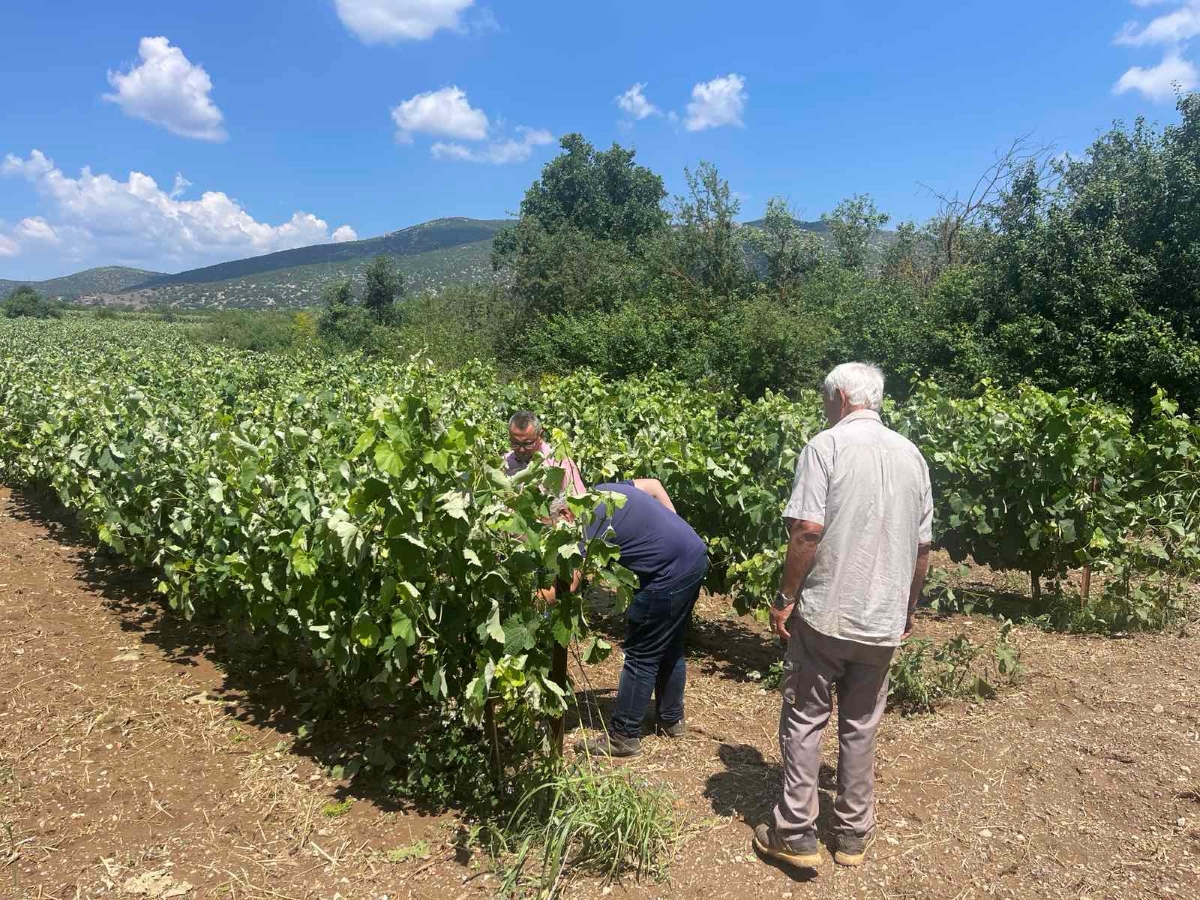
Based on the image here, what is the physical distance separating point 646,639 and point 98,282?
181 metres

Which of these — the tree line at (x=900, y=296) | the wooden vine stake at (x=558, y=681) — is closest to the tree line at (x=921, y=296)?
the tree line at (x=900, y=296)

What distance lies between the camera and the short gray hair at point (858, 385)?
2732 millimetres

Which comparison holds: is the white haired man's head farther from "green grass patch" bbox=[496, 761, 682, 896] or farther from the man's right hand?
"green grass patch" bbox=[496, 761, 682, 896]

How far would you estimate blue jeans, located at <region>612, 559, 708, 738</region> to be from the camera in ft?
11.4

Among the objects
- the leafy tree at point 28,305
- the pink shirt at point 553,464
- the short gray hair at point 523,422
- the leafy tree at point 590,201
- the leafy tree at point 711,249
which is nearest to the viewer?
→ the pink shirt at point 553,464

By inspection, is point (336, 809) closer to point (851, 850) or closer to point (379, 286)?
point (851, 850)

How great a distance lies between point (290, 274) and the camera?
400 ft

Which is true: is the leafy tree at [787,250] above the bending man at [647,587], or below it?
above

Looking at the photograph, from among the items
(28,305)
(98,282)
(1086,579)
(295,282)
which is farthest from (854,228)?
(98,282)

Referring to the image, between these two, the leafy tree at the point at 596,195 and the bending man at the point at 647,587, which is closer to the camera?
the bending man at the point at 647,587

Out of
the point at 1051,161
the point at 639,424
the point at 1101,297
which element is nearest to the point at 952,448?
the point at 639,424

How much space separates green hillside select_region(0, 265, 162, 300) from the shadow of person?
537 feet

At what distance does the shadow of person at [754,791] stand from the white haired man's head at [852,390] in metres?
1.45

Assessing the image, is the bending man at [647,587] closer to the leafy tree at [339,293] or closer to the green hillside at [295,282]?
the leafy tree at [339,293]
